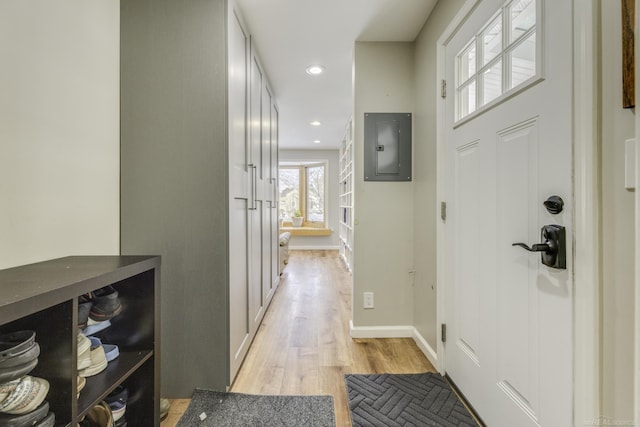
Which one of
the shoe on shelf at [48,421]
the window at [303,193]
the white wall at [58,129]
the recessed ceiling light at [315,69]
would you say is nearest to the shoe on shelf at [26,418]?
the shoe on shelf at [48,421]

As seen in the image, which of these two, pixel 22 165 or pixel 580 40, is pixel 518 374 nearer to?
pixel 580 40

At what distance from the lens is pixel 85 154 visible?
1.20m

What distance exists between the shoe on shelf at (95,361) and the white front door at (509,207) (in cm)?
149

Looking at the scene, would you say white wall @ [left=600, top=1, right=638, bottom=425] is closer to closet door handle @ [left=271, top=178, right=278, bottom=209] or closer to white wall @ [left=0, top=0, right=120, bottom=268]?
white wall @ [left=0, top=0, right=120, bottom=268]

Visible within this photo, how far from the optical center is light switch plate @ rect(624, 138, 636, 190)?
0.67m

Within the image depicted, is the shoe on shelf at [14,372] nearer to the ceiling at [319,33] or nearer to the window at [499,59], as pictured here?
the window at [499,59]

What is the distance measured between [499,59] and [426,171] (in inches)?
31.3

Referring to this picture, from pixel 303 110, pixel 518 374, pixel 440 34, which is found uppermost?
pixel 303 110

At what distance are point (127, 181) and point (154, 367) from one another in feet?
2.95

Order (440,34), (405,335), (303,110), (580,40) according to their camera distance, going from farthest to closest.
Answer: (303,110) → (405,335) → (440,34) → (580,40)

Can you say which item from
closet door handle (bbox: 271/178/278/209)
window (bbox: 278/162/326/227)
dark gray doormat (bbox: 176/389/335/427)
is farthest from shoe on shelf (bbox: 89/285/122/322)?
window (bbox: 278/162/326/227)

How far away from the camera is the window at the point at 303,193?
22.9 feet

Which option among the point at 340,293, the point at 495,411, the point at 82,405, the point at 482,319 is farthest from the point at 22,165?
the point at 340,293

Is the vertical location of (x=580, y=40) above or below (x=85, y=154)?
above
